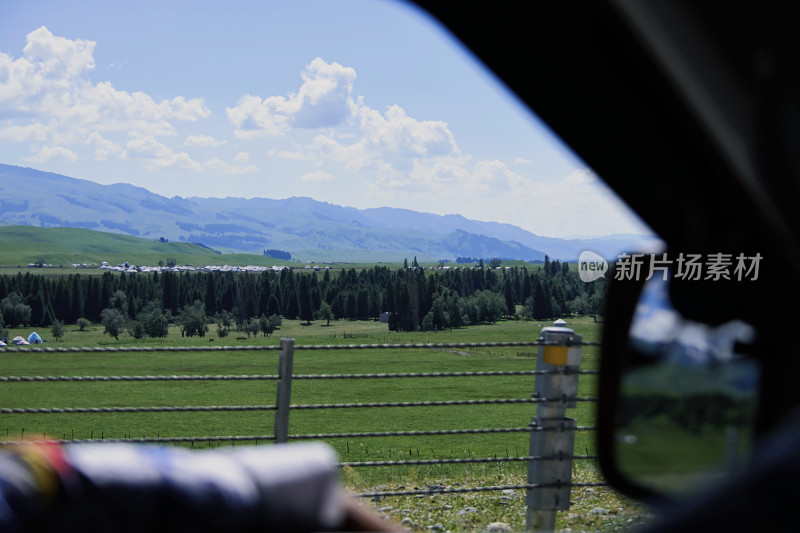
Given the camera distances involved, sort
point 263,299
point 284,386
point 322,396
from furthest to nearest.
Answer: point 263,299
point 322,396
point 284,386

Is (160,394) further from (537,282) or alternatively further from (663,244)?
(663,244)

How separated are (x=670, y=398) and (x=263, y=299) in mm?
110643

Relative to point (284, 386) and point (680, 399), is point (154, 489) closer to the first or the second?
point (680, 399)

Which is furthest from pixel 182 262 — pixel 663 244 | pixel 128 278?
pixel 663 244

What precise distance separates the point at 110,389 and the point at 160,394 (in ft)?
17.1

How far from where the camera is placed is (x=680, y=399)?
95cm

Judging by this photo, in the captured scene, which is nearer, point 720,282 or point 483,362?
point 720,282

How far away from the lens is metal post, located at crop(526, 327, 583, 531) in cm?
443

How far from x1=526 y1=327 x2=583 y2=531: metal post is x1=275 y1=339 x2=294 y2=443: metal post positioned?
138cm

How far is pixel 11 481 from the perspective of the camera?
0.63m
